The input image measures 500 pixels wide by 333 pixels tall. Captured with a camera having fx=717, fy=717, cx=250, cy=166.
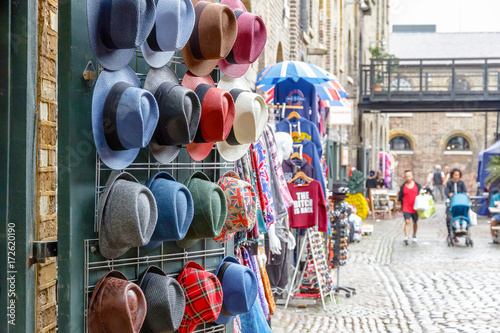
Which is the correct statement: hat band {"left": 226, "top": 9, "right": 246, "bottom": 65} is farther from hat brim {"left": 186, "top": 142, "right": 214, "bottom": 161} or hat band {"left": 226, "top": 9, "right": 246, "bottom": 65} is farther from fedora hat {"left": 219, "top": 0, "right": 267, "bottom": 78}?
hat brim {"left": 186, "top": 142, "right": 214, "bottom": 161}

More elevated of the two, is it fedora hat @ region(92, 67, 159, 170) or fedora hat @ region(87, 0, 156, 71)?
fedora hat @ region(87, 0, 156, 71)

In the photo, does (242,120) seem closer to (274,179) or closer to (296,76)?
(274,179)

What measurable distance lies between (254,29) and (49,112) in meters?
→ 1.08

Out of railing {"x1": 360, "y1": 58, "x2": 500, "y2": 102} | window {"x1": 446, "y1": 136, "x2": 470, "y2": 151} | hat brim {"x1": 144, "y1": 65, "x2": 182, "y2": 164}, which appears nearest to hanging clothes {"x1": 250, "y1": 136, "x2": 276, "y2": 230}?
hat brim {"x1": 144, "y1": 65, "x2": 182, "y2": 164}

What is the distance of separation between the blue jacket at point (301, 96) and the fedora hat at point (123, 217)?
5.73m

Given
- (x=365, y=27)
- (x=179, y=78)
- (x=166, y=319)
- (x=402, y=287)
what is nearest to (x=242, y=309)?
(x=166, y=319)

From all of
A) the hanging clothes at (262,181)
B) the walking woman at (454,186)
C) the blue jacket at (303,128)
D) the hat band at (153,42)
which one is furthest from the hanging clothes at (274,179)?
the walking woman at (454,186)

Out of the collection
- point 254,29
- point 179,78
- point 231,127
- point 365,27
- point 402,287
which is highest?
point 365,27

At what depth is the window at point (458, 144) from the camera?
4381 cm

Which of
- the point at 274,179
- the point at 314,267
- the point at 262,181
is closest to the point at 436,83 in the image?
the point at 314,267

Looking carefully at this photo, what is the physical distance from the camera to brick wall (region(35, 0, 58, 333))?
3.30 m

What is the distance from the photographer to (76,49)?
2.70 metres

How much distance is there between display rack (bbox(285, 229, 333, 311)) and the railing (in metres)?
17.6

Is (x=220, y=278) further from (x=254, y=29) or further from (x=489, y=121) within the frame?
(x=489, y=121)
